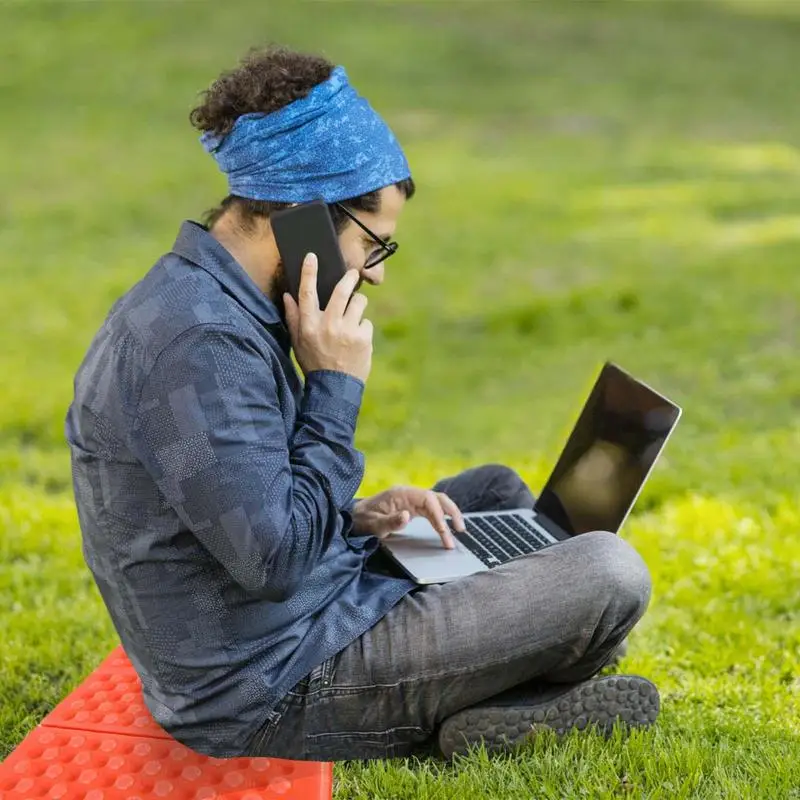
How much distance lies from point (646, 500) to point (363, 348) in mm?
3093

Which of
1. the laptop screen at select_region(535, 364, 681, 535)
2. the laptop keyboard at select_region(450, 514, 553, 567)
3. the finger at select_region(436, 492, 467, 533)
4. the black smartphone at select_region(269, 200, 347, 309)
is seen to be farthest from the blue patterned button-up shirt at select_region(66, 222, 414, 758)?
the laptop screen at select_region(535, 364, 681, 535)

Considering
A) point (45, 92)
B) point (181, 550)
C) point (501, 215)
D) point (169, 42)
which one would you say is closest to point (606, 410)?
point (181, 550)

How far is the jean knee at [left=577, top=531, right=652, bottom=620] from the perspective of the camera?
3.25 m

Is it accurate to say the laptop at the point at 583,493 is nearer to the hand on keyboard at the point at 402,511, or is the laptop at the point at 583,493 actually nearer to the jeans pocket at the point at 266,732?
the hand on keyboard at the point at 402,511

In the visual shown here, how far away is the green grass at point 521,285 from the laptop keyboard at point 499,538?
1.97ft

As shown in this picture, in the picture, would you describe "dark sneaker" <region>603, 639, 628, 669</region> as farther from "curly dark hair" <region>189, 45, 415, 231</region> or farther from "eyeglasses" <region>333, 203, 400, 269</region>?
"curly dark hair" <region>189, 45, 415, 231</region>

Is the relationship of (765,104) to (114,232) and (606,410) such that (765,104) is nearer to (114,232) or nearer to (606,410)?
(114,232)

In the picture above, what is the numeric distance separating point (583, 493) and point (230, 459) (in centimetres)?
179

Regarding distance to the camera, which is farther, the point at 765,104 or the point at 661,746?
the point at 765,104

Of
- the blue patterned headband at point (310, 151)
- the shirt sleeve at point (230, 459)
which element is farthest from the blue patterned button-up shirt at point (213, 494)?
the blue patterned headband at point (310, 151)

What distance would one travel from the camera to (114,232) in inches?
453

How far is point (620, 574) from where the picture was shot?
326 cm

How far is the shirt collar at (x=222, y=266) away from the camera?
3035 mm

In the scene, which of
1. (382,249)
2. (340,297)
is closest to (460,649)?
(340,297)
